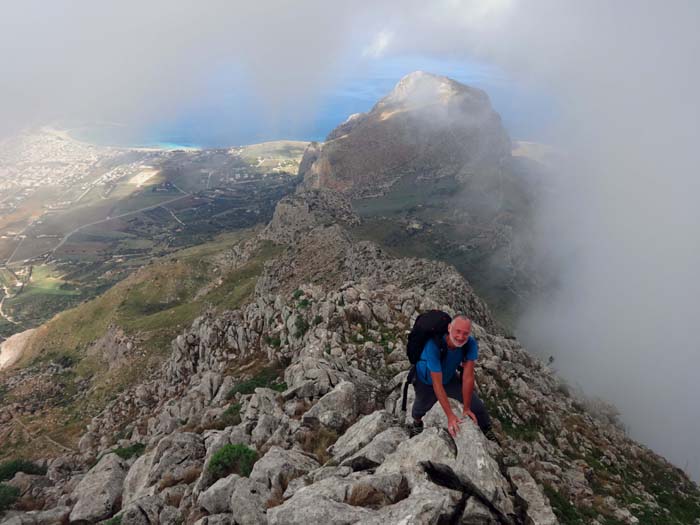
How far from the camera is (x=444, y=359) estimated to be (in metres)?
13.4

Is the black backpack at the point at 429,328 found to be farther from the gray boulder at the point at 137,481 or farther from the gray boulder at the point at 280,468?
the gray boulder at the point at 137,481

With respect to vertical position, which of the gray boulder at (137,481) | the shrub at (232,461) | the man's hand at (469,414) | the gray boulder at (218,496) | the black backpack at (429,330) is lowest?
the gray boulder at (137,481)

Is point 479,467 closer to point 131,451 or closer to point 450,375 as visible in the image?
point 450,375

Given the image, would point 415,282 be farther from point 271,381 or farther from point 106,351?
point 106,351

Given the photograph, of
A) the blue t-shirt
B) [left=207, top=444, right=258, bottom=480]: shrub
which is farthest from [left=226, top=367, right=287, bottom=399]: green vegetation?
the blue t-shirt

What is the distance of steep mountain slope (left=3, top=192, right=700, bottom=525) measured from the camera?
1153 centimetres

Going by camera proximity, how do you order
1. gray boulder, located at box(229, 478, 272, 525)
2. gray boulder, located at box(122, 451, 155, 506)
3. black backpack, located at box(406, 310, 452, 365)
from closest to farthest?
1. black backpack, located at box(406, 310, 452, 365)
2. gray boulder, located at box(229, 478, 272, 525)
3. gray boulder, located at box(122, 451, 155, 506)

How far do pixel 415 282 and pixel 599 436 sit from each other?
35.2 meters

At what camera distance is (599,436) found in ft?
88.6

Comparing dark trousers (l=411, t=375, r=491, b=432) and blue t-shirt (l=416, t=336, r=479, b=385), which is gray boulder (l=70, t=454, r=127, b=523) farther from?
blue t-shirt (l=416, t=336, r=479, b=385)

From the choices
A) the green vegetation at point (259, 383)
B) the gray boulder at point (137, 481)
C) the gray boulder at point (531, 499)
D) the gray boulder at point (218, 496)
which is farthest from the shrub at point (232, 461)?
the gray boulder at point (531, 499)

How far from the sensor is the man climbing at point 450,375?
12.4 m

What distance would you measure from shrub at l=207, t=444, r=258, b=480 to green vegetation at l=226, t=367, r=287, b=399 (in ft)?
31.7

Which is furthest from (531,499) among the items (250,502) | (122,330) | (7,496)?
(122,330)
